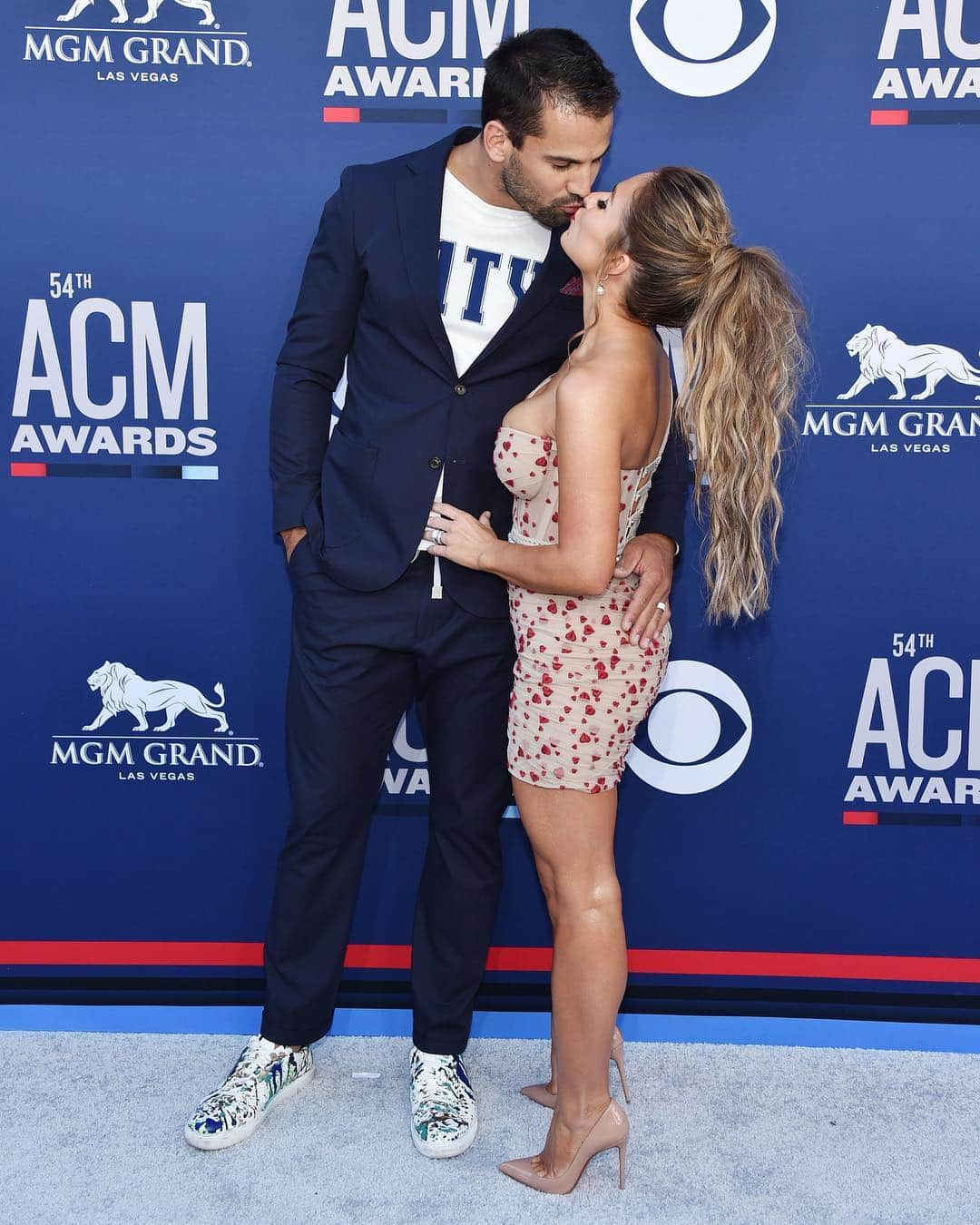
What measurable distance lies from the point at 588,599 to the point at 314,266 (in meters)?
0.79

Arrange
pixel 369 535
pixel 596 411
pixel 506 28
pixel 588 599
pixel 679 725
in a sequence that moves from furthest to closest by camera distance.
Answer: pixel 679 725
pixel 506 28
pixel 369 535
pixel 588 599
pixel 596 411

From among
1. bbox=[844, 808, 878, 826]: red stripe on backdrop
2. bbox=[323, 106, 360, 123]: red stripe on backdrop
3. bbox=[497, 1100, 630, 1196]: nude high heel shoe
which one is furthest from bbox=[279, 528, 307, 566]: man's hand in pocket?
bbox=[844, 808, 878, 826]: red stripe on backdrop

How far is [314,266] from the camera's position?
216cm

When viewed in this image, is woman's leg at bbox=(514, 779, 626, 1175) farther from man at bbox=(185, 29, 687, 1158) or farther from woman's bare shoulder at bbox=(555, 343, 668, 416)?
woman's bare shoulder at bbox=(555, 343, 668, 416)

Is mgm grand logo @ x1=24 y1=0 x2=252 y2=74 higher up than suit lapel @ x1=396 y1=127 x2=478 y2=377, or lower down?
higher up

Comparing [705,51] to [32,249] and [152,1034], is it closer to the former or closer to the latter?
[32,249]

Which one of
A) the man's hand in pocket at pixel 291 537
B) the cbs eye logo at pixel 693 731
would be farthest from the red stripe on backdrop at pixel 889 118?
the man's hand in pocket at pixel 291 537

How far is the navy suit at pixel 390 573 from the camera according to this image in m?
2.10

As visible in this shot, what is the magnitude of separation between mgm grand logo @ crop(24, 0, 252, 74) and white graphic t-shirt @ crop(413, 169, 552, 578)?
61 cm

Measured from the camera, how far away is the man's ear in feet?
6.71

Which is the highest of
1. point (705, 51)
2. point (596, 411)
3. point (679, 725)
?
point (705, 51)

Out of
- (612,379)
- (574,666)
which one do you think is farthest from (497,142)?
(574,666)

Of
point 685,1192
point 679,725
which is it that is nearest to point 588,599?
point 679,725

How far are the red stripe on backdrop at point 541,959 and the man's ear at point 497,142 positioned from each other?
1683 mm
